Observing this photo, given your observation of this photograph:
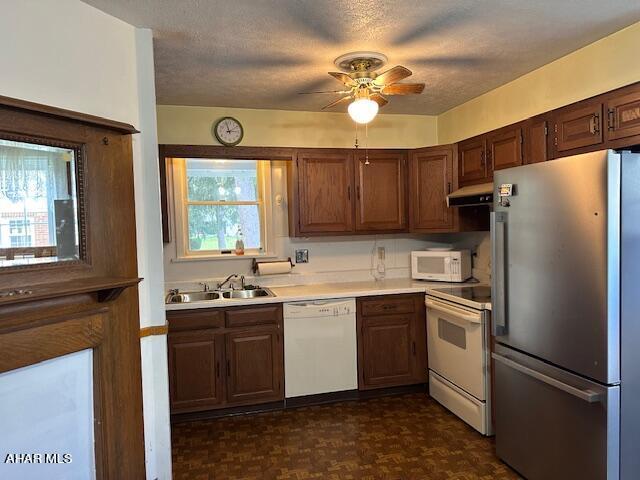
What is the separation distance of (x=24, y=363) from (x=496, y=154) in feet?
10.0

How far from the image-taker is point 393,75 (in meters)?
2.61

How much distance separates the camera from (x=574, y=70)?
2.79 m

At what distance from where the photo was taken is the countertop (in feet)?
11.2

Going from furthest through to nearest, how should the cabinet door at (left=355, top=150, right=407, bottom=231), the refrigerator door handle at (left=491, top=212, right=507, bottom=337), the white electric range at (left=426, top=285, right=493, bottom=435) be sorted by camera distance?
the cabinet door at (left=355, top=150, right=407, bottom=231)
the white electric range at (left=426, top=285, right=493, bottom=435)
the refrigerator door handle at (left=491, top=212, right=507, bottom=337)

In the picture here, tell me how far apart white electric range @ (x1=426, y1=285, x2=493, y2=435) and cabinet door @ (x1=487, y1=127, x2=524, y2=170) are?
939mm

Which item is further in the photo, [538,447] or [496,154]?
[496,154]

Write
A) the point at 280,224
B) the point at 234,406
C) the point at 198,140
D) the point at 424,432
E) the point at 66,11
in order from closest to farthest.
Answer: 1. the point at 66,11
2. the point at 424,432
3. the point at 234,406
4. the point at 198,140
5. the point at 280,224

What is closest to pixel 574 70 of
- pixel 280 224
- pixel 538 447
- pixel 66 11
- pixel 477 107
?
pixel 477 107

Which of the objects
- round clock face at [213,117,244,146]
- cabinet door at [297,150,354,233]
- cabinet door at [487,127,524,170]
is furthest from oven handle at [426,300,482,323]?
round clock face at [213,117,244,146]

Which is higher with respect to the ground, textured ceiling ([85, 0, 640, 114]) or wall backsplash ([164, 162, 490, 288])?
textured ceiling ([85, 0, 640, 114])

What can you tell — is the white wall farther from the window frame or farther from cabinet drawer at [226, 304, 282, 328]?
the window frame

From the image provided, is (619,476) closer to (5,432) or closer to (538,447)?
(538,447)

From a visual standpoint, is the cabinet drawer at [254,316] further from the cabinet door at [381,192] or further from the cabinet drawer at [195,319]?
the cabinet door at [381,192]

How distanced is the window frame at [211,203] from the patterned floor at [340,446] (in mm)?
1334
